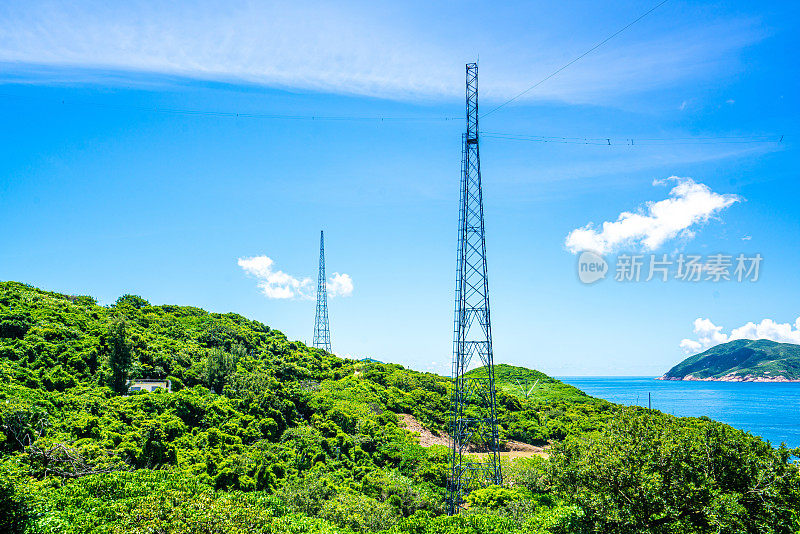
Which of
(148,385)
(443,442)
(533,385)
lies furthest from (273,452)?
(533,385)

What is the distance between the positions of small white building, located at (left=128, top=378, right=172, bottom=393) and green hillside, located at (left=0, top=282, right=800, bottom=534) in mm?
834

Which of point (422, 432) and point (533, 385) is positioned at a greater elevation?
point (533, 385)

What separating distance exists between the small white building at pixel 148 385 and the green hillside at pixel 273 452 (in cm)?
83

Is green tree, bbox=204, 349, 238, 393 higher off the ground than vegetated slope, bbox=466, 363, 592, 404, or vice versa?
green tree, bbox=204, 349, 238, 393

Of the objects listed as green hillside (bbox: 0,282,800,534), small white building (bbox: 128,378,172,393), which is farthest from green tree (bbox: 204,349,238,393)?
small white building (bbox: 128,378,172,393)

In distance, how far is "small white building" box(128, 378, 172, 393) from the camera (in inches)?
1484

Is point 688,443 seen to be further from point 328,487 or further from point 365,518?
point 328,487

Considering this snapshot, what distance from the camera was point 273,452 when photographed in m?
34.4

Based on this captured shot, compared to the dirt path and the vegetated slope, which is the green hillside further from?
the vegetated slope

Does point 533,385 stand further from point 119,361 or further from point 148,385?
point 119,361

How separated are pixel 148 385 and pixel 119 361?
329cm

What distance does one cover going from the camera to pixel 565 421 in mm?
63625

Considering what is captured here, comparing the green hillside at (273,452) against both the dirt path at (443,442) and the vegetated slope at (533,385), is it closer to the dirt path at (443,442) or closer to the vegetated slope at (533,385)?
the dirt path at (443,442)

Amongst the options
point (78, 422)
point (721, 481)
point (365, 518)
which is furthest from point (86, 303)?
point (721, 481)
